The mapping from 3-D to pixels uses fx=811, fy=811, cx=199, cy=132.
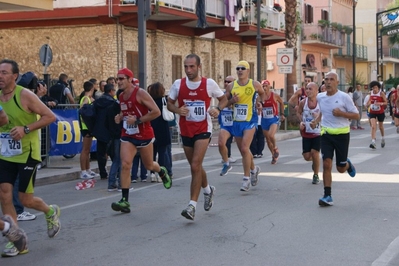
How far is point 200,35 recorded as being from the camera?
34.3 m

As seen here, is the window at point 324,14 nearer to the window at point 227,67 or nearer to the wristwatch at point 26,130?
the window at point 227,67

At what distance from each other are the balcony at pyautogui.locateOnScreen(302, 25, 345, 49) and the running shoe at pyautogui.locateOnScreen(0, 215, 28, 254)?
45528mm

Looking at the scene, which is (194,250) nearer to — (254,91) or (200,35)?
(254,91)

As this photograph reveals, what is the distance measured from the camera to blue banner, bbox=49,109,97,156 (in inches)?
660

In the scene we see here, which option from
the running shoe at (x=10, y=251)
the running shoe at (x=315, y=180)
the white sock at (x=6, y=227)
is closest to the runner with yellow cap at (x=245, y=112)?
the running shoe at (x=315, y=180)

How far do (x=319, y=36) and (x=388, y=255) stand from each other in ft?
150

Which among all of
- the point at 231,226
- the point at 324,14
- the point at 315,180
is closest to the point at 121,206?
the point at 231,226

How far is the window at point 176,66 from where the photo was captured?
107ft

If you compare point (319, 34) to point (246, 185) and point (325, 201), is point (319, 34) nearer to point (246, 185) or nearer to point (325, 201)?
point (246, 185)

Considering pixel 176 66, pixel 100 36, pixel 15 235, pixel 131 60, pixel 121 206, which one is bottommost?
pixel 121 206

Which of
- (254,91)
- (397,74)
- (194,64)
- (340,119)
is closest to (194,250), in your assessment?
(194,64)

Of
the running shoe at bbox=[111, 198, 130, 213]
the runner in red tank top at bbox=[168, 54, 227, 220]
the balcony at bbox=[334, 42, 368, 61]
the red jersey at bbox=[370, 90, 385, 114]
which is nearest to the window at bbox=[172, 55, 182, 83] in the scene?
the red jersey at bbox=[370, 90, 385, 114]

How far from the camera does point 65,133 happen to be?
17031mm

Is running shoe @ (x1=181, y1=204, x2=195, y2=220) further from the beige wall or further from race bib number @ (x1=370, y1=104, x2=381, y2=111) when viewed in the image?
the beige wall
